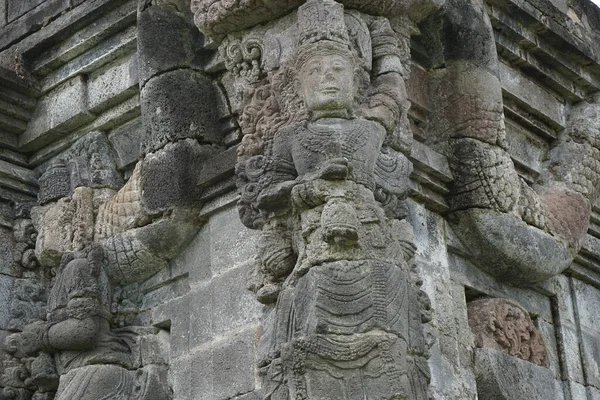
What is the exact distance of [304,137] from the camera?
24.2 feet

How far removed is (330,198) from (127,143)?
89.1 inches

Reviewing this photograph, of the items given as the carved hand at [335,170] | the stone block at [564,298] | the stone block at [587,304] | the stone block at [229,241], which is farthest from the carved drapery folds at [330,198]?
the stone block at [587,304]

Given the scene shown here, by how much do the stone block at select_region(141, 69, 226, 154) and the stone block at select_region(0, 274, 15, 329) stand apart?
4.29ft

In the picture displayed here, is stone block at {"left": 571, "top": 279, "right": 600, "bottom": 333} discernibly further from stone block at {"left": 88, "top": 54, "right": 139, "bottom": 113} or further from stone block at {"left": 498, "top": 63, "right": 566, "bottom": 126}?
stone block at {"left": 88, "top": 54, "right": 139, "bottom": 113}

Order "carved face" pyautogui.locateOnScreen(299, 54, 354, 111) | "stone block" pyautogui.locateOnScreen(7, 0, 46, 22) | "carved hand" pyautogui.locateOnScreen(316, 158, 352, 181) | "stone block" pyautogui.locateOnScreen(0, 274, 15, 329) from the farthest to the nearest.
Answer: "stone block" pyautogui.locateOnScreen(7, 0, 46, 22) → "stone block" pyautogui.locateOnScreen(0, 274, 15, 329) → "carved face" pyautogui.locateOnScreen(299, 54, 354, 111) → "carved hand" pyautogui.locateOnScreen(316, 158, 352, 181)

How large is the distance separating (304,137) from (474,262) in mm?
1596

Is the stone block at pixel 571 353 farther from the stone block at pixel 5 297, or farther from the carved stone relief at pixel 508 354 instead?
the stone block at pixel 5 297

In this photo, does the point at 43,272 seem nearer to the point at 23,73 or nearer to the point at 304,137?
the point at 23,73

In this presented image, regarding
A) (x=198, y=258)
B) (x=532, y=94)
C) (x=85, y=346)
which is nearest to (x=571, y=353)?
(x=532, y=94)

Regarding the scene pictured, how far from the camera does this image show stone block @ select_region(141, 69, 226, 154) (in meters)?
8.43

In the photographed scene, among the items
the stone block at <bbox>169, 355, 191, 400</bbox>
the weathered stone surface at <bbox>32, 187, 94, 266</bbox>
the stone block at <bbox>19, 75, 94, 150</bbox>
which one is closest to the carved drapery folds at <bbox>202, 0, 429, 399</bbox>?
the stone block at <bbox>169, 355, 191, 400</bbox>

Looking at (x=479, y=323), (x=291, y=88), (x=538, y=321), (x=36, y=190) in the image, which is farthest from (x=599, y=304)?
(x=36, y=190)

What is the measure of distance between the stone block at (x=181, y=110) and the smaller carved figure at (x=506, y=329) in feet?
5.60

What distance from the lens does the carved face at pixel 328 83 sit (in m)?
7.41
